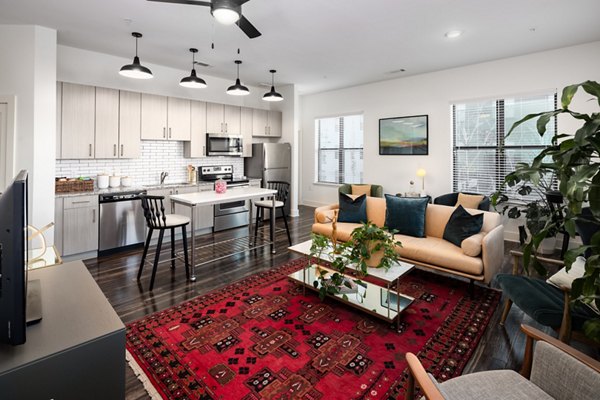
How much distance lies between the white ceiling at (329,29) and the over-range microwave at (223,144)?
1.26 metres

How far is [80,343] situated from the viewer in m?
0.96

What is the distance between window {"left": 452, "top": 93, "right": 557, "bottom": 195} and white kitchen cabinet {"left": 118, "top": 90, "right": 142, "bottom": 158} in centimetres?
548

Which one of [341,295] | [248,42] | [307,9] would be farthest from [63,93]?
[341,295]

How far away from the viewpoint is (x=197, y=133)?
582 centimetres

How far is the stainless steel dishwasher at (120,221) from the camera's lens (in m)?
4.40

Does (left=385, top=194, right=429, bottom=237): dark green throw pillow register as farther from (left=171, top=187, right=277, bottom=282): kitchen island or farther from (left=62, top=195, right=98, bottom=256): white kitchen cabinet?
(left=62, top=195, right=98, bottom=256): white kitchen cabinet

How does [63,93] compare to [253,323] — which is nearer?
[253,323]

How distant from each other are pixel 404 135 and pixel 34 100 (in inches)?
232

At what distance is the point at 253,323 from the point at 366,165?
5149mm

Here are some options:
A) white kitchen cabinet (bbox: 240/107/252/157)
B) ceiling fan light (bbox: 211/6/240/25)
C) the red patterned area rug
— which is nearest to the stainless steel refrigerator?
white kitchen cabinet (bbox: 240/107/252/157)

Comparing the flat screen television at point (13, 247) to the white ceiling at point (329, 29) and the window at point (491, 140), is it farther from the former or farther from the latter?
the window at point (491, 140)

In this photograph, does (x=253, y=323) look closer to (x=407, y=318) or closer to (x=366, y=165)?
(x=407, y=318)

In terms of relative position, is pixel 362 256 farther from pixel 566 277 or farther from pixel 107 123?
pixel 107 123

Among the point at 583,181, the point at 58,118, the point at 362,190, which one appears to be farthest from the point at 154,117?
the point at 583,181
